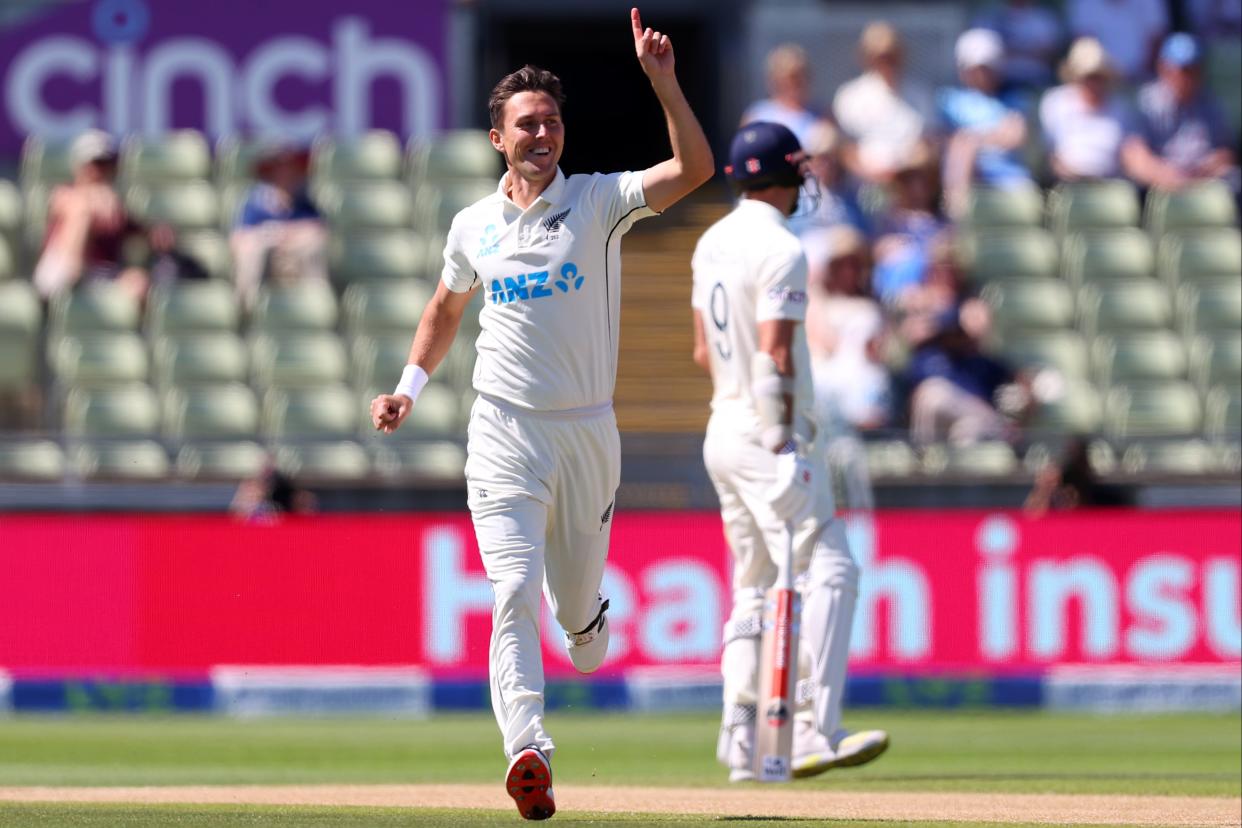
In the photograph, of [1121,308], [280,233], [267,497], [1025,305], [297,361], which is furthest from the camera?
[1121,308]

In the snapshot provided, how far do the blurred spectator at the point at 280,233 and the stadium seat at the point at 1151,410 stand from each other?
17.7 ft

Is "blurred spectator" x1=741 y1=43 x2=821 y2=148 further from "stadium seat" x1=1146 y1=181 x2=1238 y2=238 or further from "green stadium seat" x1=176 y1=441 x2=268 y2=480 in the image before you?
"green stadium seat" x1=176 y1=441 x2=268 y2=480

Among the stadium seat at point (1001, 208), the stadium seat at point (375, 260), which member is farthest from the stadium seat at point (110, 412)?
the stadium seat at point (1001, 208)

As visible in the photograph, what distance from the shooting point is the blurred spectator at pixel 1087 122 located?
17.8 metres

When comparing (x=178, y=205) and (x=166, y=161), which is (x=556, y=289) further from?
(x=166, y=161)

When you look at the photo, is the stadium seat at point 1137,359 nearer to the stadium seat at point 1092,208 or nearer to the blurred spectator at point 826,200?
Result: the stadium seat at point 1092,208

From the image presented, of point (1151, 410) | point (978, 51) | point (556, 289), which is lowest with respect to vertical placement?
point (1151, 410)

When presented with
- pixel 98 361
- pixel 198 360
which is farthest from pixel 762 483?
pixel 98 361

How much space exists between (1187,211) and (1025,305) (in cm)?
194

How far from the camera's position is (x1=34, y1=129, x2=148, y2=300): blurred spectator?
15.8 meters

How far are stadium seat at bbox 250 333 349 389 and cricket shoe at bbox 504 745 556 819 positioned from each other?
8.91m

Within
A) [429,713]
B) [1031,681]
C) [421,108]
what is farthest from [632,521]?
[421,108]

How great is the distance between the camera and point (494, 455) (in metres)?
7.19

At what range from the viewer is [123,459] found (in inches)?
567
